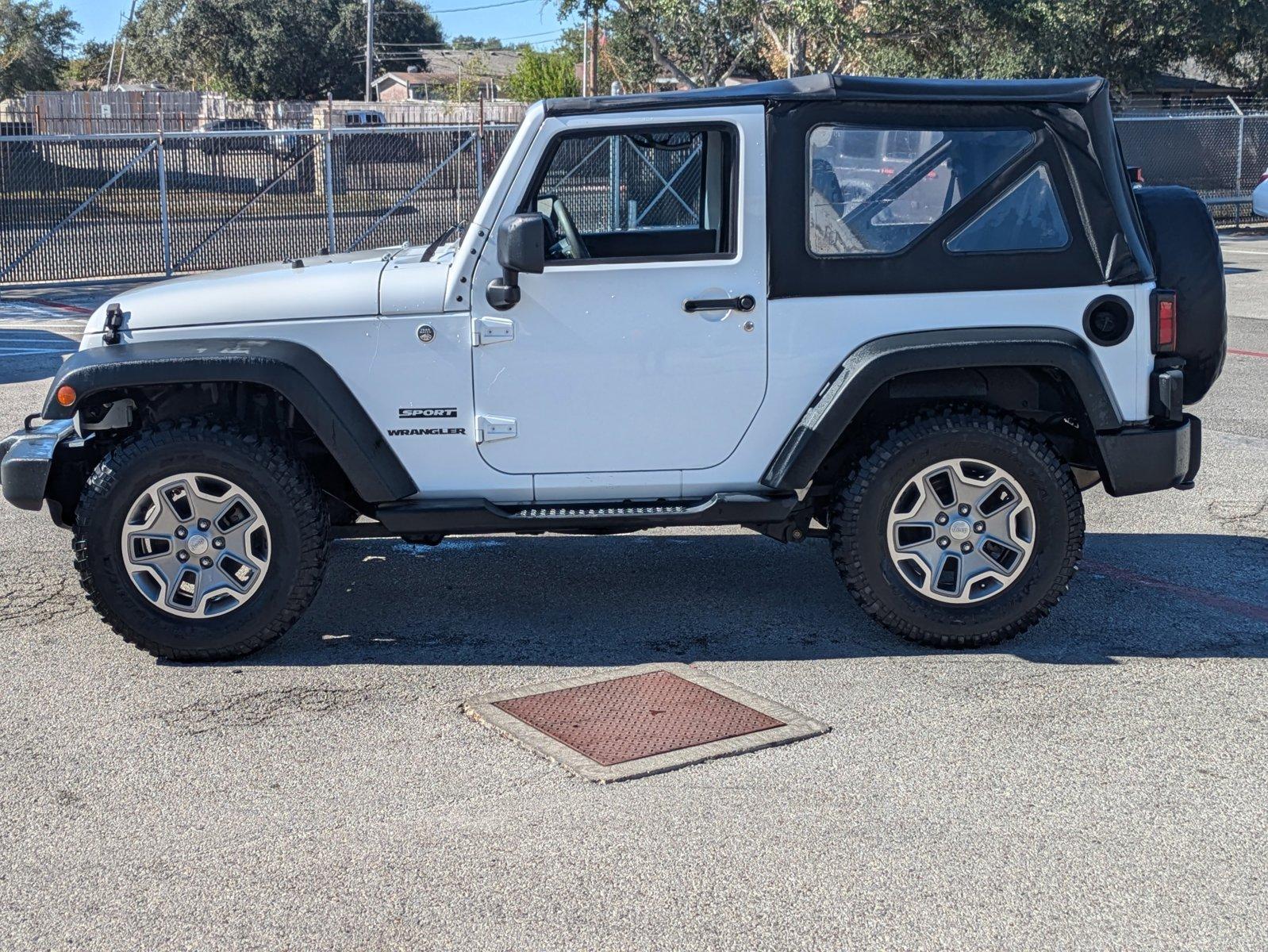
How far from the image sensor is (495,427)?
5.52 metres

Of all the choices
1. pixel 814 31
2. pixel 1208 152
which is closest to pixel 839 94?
pixel 1208 152

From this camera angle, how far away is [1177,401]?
218 inches

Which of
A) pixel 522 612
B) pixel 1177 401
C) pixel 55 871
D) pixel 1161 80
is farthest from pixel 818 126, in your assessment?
pixel 1161 80

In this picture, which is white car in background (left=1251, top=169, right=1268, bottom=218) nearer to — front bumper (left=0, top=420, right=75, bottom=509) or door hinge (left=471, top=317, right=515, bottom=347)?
door hinge (left=471, top=317, right=515, bottom=347)

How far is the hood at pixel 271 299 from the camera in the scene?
5.44 m

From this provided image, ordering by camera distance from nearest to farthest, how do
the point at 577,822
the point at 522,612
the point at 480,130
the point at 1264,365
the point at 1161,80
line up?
1. the point at 577,822
2. the point at 522,612
3. the point at 1264,365
4. the point at 480,130
5. the point at 1161,80

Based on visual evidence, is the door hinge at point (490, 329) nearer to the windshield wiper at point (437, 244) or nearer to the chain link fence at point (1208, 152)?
the windshield wiper at point (437, 244)

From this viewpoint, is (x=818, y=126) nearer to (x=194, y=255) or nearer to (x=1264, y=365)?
(x=1264, y=365)

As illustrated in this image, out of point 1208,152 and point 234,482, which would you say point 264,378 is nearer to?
point 234,482

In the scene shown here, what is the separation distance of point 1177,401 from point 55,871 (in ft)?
13.6

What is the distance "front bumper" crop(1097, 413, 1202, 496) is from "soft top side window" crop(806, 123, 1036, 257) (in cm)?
107

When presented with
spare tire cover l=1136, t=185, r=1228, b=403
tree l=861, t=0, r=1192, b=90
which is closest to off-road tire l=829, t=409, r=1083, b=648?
spare tire cover l=1136, t=185, r=1228, b=403

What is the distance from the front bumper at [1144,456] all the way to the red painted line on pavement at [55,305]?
46.0 ft

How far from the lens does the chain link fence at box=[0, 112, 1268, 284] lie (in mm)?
20391
